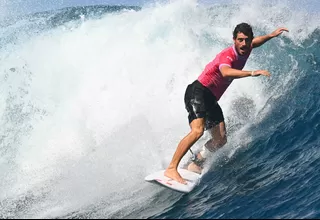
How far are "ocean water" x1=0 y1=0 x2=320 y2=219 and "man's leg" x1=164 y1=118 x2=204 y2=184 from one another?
0.24 m

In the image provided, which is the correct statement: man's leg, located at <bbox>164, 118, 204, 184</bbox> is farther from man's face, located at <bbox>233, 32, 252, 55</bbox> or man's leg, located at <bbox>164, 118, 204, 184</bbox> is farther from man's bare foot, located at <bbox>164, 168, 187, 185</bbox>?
man's face, located at <bbox>233, 32, 252, 55</bbox>

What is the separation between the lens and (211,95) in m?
6.17

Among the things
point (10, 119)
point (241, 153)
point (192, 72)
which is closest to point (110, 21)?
point (192, 72)

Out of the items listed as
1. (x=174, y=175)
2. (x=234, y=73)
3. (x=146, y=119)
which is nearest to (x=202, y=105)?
(x=234, y=73)

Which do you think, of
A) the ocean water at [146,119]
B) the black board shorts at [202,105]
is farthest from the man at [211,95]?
the ocean water at [146,119]

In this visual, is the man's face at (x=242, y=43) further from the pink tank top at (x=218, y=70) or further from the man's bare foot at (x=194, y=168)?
the man's bare foot at (x=194, y=168)

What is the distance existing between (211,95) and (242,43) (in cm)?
90

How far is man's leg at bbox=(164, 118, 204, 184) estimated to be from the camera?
5.57 metres

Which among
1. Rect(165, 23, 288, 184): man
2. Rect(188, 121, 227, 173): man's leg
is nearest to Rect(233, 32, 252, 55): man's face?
Rect(165, 23, 288, 184): man

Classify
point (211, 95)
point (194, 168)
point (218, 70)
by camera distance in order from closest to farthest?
point (218, 70) < point (211, 95) < point (194, 168)

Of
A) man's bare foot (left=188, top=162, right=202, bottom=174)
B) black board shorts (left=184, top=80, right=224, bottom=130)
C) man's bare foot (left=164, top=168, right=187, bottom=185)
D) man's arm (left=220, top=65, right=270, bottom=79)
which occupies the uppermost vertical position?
man's arm (left=220, top=65, right=270, bottom=79)

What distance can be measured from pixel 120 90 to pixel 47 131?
2.06 metres

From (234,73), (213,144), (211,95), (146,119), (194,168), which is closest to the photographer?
(234,73)

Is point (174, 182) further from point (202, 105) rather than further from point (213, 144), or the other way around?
point (213, 144)
